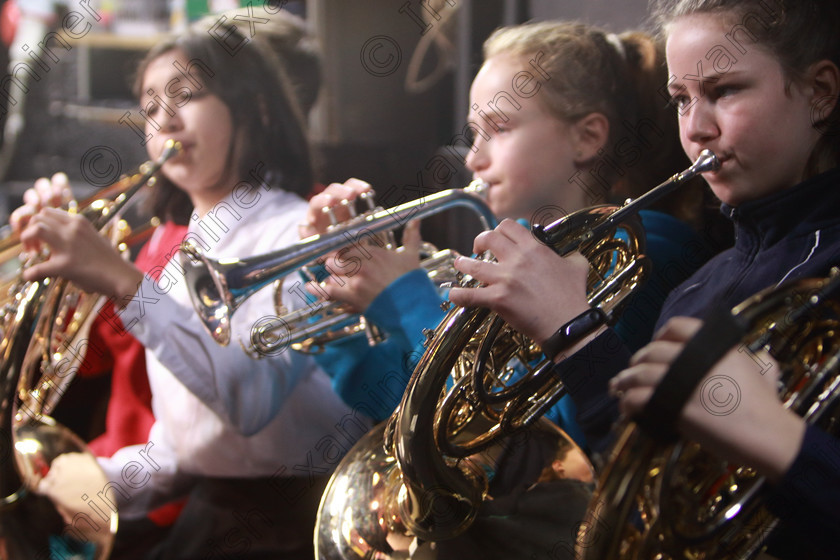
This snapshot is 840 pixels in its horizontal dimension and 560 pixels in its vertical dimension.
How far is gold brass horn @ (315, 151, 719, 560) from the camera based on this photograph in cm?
79

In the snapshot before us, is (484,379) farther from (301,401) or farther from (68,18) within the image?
(68,18)

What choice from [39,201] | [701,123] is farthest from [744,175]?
[39,201]

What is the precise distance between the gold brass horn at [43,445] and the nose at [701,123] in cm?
95

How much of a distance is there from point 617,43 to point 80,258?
0.82 meters

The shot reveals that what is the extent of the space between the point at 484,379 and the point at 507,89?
39cm

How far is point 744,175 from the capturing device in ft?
2.59

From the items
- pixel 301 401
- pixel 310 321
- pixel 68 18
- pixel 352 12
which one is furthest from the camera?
Result: pixel 68 18

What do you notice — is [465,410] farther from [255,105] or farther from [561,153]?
[255,105]

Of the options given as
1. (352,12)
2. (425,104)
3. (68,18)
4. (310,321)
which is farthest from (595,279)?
(68,18)

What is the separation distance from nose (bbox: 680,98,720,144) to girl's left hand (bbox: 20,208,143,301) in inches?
31.9

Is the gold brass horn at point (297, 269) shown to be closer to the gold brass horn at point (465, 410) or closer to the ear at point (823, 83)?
the gold brass horn at point (465, 410)

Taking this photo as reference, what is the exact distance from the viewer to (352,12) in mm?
1359

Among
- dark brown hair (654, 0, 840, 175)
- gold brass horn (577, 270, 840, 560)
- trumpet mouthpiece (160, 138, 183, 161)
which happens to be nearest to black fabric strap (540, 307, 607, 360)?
gold brass horn (577, 270, 840, 560)

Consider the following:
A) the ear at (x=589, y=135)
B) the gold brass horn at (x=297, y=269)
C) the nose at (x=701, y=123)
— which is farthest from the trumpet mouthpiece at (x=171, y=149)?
the nose at (x=701, y=123)
